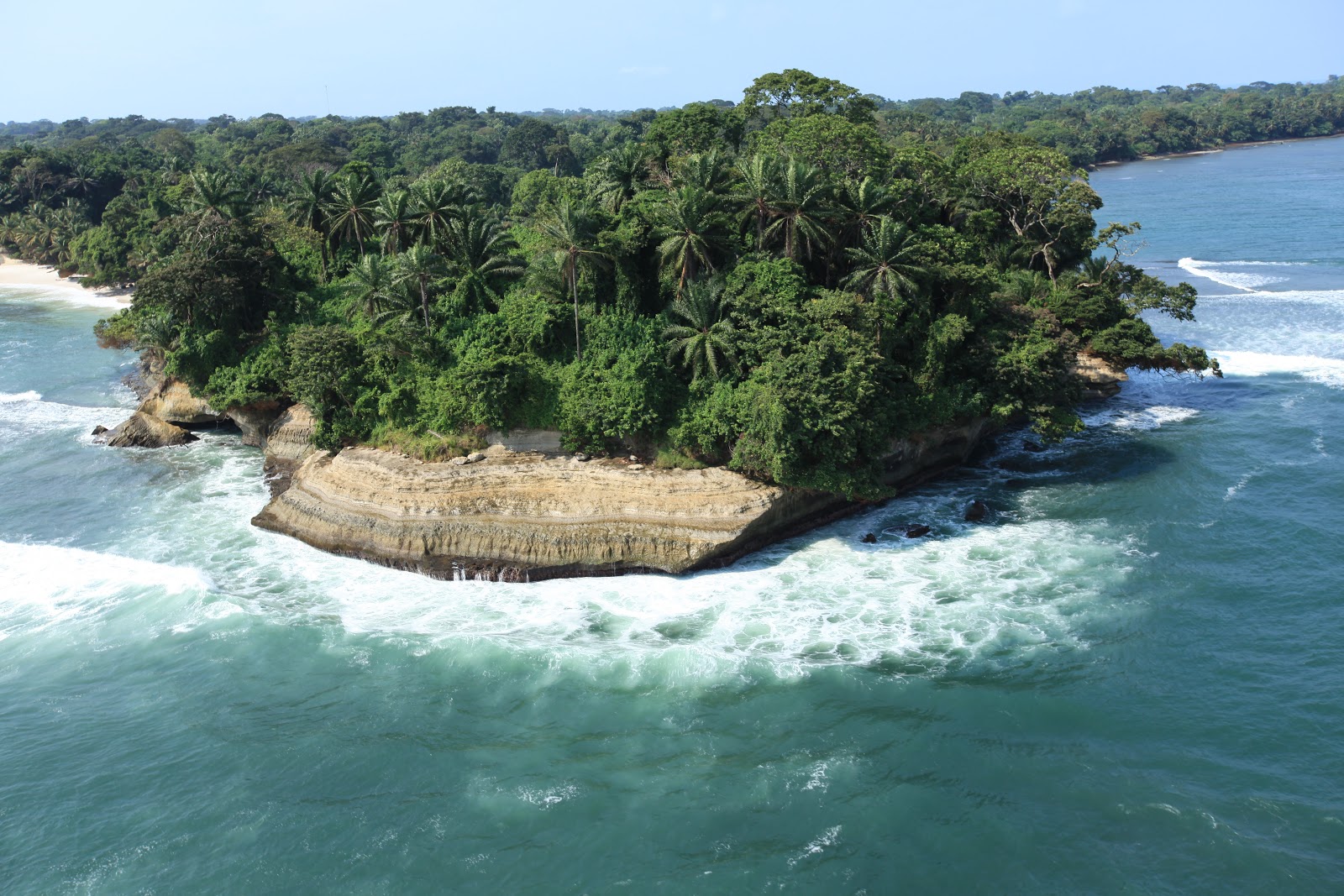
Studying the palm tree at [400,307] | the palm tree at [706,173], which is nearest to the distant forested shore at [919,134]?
the palm tree at [706,173]

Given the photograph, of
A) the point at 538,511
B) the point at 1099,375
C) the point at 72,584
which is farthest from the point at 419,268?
the point at 1099,375

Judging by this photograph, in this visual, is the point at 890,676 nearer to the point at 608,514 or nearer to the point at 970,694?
the point at 970,694

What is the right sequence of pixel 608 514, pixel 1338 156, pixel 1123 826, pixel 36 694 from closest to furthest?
pixel 1123 826, pixel 36 694, pixel 608 514, pixel 1338 156

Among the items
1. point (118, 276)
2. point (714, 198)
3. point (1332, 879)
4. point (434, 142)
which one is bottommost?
point (1332, 879)

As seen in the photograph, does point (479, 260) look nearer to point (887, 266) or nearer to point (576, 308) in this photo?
point (576, 308)

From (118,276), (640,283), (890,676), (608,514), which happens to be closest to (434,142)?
(118,276)

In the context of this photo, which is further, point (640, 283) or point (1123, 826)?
point (640, 283)

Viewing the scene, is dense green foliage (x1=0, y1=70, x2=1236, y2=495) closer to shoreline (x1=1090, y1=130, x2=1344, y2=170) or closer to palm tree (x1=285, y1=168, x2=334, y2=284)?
palm tree (x1=285, y1=168, x2=334, y2=284)
